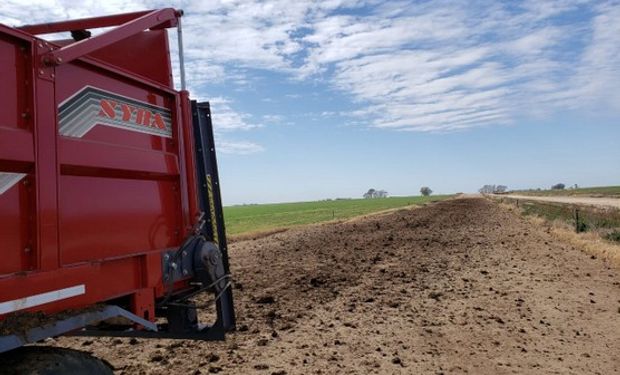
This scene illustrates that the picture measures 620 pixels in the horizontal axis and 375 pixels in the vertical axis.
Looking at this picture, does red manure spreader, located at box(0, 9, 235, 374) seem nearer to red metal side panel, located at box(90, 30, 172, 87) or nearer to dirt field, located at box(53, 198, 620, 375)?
red metal side panel, located at box(90, 30, 172, 87)

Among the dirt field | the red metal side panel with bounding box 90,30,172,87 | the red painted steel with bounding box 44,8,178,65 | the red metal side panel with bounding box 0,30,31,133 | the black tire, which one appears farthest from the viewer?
the dirt field

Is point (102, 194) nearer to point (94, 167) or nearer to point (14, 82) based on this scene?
point (94, 167)

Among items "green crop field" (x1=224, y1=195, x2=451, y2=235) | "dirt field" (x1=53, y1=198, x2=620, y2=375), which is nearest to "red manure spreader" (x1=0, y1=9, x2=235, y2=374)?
"dirt field" (x1=53, y1=198, x2=620, y2=375)

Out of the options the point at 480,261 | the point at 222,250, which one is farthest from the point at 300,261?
the point at 222,250

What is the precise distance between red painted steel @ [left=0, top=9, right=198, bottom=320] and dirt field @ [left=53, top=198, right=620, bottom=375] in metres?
2.51

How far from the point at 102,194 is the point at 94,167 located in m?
0.17

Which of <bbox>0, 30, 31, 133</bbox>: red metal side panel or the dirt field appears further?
the dirt field

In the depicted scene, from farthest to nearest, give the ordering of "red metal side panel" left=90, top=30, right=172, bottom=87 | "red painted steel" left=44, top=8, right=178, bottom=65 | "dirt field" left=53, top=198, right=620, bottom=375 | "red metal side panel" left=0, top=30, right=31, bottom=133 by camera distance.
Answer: "dirt field" left=53, top=198, right=620, bottom=375, "red metal side panel" left=90, top=30, right=172, bottom=87, "red painted steel" left=44, top=8, right=178, bottom=65, "red metal side panel" left=0, top=30, right=31, bottom=133

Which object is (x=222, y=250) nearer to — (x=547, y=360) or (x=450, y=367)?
(x=450, y=367)

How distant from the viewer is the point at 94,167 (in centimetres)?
309

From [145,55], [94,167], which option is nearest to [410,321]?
[145,55]

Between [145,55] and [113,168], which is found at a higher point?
[145,55]

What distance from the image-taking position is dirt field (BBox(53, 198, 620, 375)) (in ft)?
19.0

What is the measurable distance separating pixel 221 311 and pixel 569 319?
5342 millimetres
